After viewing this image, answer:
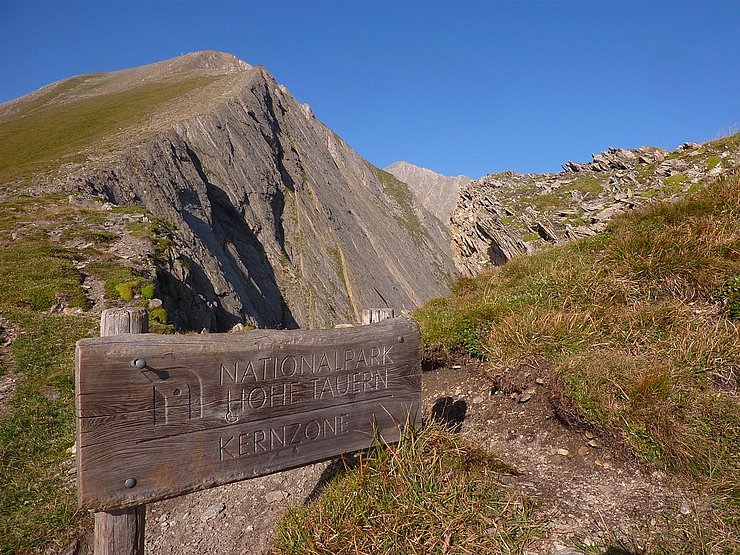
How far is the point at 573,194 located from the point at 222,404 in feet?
60.2

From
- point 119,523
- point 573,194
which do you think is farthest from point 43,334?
point 573,194

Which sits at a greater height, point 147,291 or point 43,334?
point 147,291

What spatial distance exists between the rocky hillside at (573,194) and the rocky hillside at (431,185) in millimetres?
130460

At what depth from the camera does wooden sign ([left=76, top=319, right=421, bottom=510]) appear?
2.63m

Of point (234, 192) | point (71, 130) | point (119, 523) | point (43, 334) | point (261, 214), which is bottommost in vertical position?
point (119, 523)

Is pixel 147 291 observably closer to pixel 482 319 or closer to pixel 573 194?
pixel 482 319

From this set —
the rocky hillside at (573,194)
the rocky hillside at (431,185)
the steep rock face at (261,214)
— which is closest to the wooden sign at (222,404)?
the rocky hillside at (573,194)

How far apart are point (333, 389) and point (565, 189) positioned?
18963 millimetres

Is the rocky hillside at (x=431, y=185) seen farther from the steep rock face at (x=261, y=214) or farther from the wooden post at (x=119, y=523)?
the wooden post at (x=119, y=523)

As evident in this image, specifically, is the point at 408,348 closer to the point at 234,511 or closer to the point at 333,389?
the point at 333,389

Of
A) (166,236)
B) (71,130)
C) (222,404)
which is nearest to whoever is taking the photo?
(222,404)

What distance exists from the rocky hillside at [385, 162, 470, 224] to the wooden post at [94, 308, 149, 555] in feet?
505

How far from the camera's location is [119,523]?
9.01 ft

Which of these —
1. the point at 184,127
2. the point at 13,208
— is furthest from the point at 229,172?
the point at 13,208
